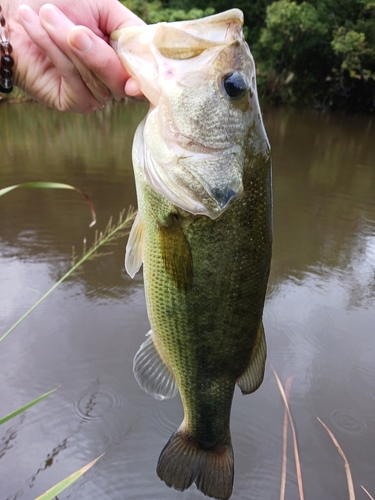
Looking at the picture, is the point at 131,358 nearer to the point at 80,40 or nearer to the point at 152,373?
the point at 152,373

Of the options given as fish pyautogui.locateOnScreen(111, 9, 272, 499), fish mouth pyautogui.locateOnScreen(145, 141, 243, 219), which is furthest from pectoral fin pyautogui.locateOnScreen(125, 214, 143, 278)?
fish mouth pyautogui.locateOnScreen(145, 141, 243, 219)

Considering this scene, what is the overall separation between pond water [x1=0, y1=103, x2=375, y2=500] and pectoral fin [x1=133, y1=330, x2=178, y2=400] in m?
1.18

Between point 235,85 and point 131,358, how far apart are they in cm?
241

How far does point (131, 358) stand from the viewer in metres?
3.04

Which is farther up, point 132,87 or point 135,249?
point 132,87

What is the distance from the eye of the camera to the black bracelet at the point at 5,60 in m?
1.37

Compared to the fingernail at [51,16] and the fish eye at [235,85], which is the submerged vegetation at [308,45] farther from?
the fingernail at [51,16]

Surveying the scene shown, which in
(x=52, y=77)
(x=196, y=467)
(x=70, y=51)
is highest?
(x=70, y=51)

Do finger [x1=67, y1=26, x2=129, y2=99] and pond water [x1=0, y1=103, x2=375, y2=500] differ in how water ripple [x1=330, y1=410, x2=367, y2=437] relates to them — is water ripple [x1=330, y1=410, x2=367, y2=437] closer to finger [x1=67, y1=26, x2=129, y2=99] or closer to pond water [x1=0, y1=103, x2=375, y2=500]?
pond water [x1=0, y1=103, x2=375, y2=500]

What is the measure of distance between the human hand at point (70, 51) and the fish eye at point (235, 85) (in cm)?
27

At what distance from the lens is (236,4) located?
22.9m

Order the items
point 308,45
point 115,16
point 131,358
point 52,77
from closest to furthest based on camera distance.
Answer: point 115,16 → point 52,77 → point 131,358 → point 308,45

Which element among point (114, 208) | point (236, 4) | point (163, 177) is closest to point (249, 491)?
point (163, 177)

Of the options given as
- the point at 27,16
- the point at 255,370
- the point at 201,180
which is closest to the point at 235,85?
the point at 201,180
